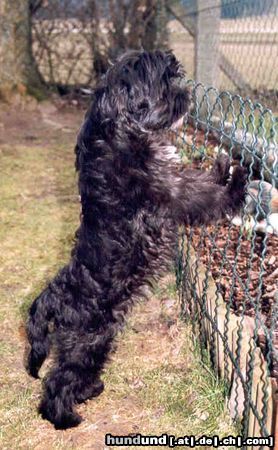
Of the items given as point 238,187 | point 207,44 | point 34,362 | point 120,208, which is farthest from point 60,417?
point 207,44

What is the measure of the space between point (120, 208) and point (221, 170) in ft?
1.97

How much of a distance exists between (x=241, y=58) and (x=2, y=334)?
4458 mm

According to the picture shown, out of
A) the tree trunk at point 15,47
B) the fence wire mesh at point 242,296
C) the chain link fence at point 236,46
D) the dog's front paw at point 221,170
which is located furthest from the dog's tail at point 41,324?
the tree trunk at point 15,47

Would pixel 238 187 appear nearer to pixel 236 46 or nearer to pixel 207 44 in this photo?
pixel 236 46

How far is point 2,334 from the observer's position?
398 cm

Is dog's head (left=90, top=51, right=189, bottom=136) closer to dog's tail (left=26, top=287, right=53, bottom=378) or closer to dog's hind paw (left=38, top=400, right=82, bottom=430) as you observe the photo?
dog's tail (left=26, top=287, right=53, bottom=378)

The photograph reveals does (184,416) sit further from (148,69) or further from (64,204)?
(64,204)

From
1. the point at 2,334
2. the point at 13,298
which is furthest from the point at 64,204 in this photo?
the point at 2,334

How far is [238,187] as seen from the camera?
9.61ft

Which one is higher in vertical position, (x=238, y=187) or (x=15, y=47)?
(x=238, y=187)

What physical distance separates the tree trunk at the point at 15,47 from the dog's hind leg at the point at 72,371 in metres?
8.21

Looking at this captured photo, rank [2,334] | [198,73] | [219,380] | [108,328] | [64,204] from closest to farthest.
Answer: [108,328], [219,380], [2,334], [64,204], [198,73]

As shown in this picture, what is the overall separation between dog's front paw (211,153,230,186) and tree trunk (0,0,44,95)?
8097mm

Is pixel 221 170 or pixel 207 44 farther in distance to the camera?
pixel 207 44
